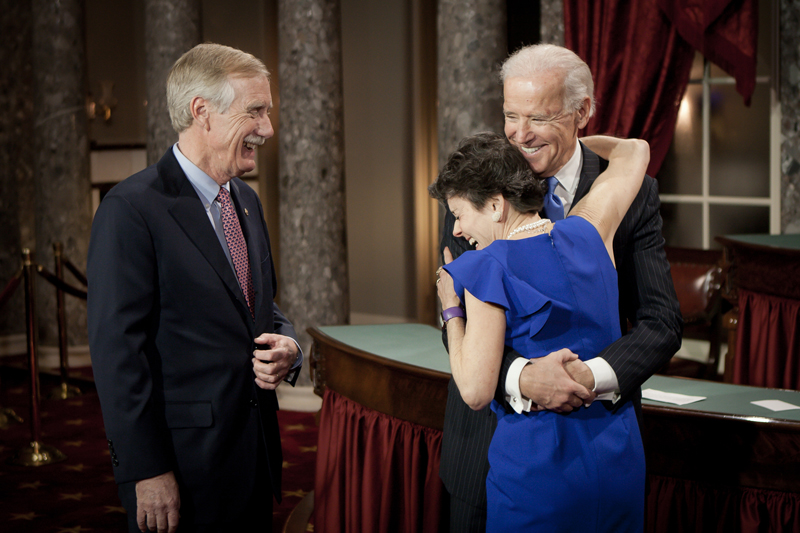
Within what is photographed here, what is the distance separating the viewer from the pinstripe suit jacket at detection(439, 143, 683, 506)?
1565 mm

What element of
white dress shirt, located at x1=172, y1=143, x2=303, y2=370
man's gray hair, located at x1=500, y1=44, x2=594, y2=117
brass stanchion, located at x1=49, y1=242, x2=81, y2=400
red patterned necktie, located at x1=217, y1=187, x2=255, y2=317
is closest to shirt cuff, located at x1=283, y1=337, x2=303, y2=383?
red patterned necktie, located at x1=217, y1=187, x2=255, y2=317

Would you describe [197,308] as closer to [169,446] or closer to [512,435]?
[169,446]

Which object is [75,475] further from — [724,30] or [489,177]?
[724,30]

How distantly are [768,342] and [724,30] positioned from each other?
1790mm

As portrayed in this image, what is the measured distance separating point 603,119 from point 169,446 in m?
3.90

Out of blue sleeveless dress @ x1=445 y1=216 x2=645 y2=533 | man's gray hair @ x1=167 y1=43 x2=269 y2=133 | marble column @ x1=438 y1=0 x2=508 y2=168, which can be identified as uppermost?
marble column @ x1=438 y1=0 x2=508 y2=168

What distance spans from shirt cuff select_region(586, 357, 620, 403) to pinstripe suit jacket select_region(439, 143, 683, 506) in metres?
0.02

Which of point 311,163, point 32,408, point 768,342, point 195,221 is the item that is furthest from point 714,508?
point 32,408

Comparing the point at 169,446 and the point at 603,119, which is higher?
the point at 603,119

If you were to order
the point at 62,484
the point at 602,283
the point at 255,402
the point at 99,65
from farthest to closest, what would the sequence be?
the point at 99,65 < the point at 62,484 < the point at 255,402 < the point at 602,283

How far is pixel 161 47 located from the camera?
5242 millimetres

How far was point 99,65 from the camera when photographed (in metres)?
7.64

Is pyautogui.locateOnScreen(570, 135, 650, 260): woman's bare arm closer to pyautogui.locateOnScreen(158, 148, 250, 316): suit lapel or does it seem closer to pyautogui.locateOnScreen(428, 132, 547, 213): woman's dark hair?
pyautogui.locateOnScreen(428, 132, 547, 213): woman's dark hair

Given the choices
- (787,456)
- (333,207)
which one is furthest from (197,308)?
(333,207)
